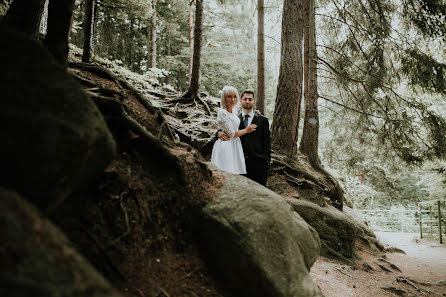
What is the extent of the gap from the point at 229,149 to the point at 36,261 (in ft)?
10.4

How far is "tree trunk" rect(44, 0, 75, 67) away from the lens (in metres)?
3.08

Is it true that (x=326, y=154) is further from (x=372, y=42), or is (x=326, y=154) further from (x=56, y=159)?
(x=56, y=159)

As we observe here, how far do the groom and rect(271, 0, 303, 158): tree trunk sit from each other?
115 inches

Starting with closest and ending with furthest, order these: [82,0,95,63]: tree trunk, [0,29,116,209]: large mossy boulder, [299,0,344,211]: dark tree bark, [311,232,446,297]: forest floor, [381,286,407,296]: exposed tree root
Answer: [0,29,116,209]: large mossy boulder, [311,232,446,297]: forest floor, [381,286,407,296]: exposed tree root, [82,0,95,63]: tree trunk, [299,0,344,211]: dark tree bark

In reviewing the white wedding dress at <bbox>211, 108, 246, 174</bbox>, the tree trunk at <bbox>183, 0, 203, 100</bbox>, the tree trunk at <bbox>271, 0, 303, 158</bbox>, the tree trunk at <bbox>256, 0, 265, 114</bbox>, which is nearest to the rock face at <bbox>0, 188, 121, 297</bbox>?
the white wedding dress at <bbox>211, 108, 246, 174</bbox>

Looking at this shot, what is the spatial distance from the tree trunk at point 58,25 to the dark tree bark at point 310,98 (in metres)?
7.19

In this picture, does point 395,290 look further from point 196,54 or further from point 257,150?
point 196,54

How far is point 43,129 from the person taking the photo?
1.56 m

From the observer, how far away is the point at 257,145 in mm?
4352

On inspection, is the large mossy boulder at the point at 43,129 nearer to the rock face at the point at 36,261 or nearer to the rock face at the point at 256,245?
Answer: the rock face at the point at 36,261

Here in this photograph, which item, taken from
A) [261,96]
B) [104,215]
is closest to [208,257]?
[104,215]

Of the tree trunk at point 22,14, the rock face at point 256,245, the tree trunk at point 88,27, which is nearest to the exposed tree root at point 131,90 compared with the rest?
Result: the tree trunk at point 22,14

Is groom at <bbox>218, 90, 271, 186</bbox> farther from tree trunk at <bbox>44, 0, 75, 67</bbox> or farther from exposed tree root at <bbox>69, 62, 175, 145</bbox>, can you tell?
tree trunk at <bbox>44, 0, 75, 67</bbox>

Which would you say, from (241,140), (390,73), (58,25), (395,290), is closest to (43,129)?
(58,25)
